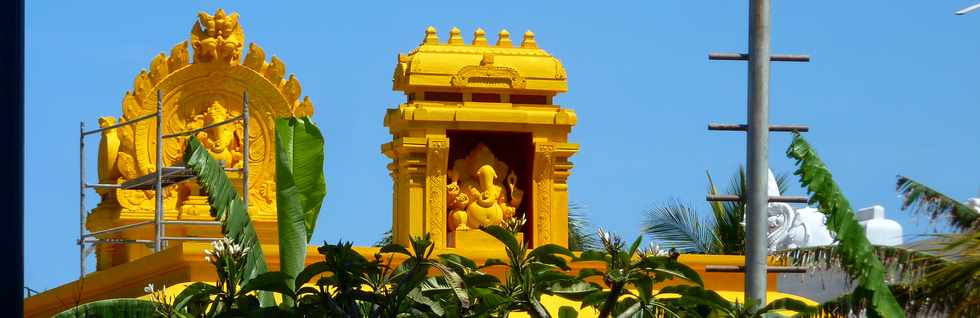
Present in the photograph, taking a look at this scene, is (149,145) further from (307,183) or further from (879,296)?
(879,296)

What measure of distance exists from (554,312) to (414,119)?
4379 millimetres

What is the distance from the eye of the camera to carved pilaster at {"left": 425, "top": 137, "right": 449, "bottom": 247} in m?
22.9

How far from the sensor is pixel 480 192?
23.6 meters

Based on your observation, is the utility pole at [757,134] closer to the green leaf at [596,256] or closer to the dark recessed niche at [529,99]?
the green leaf at [596,256]

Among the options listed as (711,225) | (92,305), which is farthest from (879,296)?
(711,225)

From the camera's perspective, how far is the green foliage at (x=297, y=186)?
53.1 feet

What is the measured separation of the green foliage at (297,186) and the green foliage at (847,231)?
3.91m

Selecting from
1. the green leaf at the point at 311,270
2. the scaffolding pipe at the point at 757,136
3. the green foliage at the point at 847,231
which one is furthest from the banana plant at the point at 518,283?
the green foliage at the point at 847,231

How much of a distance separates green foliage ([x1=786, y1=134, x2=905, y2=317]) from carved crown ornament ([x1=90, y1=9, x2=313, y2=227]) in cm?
1300

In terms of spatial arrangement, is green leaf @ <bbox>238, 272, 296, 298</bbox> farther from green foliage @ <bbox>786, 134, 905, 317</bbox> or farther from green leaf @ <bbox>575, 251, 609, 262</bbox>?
green foliage @ <bbox>786, 134, 905, 317</bbox>

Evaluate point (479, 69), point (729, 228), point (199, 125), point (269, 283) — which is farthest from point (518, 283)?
point (729, 228)

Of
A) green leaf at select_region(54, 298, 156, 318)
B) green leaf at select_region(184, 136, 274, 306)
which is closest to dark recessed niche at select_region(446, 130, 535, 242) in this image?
green leaf at select_region(184, 136, 274, 306)
